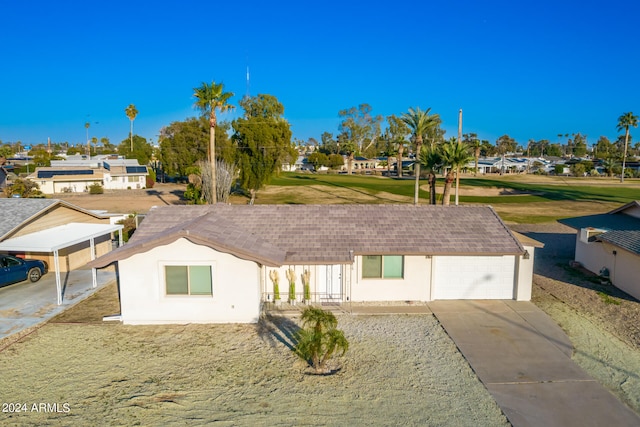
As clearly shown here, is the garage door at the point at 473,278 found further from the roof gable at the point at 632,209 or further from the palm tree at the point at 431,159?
the palm tree at the point at 431,159

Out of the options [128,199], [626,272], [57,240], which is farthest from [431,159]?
[128,199]

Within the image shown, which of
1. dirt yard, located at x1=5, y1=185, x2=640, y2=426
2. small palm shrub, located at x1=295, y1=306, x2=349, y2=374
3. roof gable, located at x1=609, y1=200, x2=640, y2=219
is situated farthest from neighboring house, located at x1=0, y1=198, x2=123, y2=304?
roof gable, located at x1=609, y1=200, x2=640, y2=219

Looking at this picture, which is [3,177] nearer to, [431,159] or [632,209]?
[431,159]

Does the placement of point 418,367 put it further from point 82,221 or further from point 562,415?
point 82,221

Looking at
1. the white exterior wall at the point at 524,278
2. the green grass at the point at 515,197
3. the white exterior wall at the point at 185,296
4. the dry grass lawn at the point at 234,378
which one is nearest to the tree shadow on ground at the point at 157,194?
the green grass at the point at 515,197

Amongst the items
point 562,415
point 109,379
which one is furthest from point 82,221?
point 562,415

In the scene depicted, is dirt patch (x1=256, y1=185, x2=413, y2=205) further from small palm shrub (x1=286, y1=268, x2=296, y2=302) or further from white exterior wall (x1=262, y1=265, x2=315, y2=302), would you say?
small palm shrub (x1=286, y1=268, x2=296, y2=302)
